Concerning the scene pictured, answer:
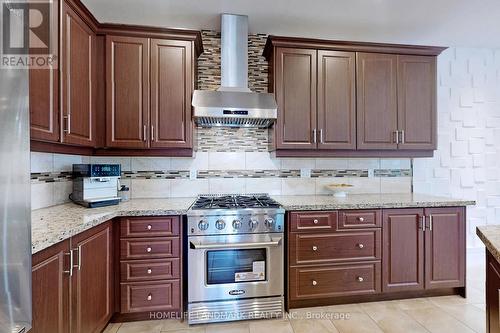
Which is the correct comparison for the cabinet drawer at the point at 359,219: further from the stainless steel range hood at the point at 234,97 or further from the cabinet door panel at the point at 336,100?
the stainless steel range hood at the point at 234,97

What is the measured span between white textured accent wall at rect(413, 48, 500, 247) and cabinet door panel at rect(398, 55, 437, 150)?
52cm

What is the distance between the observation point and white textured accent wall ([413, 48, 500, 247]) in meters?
3.04

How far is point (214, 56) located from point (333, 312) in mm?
2693

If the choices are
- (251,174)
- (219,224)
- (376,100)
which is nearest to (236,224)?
(219,224)

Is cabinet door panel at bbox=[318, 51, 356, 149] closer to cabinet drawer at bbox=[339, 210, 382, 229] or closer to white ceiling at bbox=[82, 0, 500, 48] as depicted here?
white ceiling at bbox=[82, 0, 500, 48]

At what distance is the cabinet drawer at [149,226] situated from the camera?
1.96 m

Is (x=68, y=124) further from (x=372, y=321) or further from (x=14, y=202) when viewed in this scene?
(x=372, y=321)

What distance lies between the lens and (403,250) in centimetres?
228

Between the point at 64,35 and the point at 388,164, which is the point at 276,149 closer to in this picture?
the point at 388,164

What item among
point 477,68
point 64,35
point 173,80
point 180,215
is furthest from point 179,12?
point 477,68

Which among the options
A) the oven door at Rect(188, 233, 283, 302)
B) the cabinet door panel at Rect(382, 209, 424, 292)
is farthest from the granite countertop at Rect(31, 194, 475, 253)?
the oven door at Rect(188, 233, 283, 302)

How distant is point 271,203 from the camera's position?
7.38 feet

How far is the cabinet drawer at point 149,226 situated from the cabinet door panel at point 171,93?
0.67 m

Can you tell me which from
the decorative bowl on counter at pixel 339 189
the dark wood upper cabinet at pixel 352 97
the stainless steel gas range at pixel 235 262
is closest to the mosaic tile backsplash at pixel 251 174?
the decorative bowl on counter at pixel 339 189
